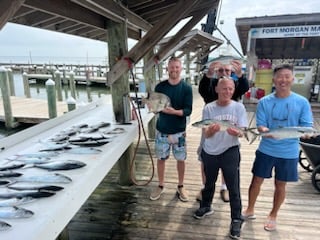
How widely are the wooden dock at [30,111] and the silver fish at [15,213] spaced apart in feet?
23.7

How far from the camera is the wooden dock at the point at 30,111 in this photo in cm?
842

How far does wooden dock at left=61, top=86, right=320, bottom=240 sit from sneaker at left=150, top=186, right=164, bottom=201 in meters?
0.05

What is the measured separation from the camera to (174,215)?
9.11ft

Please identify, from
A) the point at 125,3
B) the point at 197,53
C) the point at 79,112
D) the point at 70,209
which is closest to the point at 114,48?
the point at 125,3

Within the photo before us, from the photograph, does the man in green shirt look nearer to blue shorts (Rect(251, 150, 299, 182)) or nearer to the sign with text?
blue shorts (Rect(251, 150, 299, 182))

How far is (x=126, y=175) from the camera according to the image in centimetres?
350

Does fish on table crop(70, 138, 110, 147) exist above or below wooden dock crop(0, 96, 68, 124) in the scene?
above

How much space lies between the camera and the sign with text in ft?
22.4

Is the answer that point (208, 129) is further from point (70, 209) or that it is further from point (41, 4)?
point (41, 4)

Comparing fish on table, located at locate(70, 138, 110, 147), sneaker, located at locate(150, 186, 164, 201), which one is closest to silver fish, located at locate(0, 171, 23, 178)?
fish on table, located at locate(70, 138, 110, 147)

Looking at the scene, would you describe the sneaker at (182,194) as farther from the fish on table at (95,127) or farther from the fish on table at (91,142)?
the fish on table at (95,127)

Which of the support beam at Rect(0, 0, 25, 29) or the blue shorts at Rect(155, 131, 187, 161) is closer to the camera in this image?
the support beam at Rect(0, 0, 25, 29)

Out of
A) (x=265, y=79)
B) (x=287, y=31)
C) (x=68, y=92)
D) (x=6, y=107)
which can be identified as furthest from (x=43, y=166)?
(x=68, y=92)

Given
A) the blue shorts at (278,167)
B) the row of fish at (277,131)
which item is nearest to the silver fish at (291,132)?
the row of fish at (277,131)
